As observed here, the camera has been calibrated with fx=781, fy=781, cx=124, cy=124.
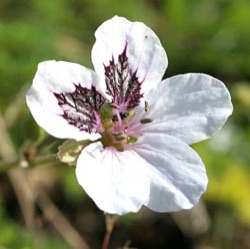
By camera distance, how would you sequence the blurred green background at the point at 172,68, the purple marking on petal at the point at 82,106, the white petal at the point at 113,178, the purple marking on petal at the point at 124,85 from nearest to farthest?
the white petal at the point at 113,178, the purple marking on petal at the point at 82,106, the purple marking on petal at the point at 124,85, the blurred green background at the point at 172,68

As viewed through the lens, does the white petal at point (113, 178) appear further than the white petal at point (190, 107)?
No

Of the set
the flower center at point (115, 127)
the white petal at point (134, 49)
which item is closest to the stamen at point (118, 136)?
the flower center at point (115, 127)

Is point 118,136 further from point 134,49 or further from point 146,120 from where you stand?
point 134,49

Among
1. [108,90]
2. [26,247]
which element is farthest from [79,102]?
[26,247]

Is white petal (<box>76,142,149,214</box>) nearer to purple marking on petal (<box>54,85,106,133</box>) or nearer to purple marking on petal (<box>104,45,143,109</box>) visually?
purple marking on petal (<box>54,85,106,133</box>)

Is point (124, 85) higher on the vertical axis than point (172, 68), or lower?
higher

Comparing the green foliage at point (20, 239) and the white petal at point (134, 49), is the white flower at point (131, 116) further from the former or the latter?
the green foliage at point (20, 239)

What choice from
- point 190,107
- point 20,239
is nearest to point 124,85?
point 190,107
